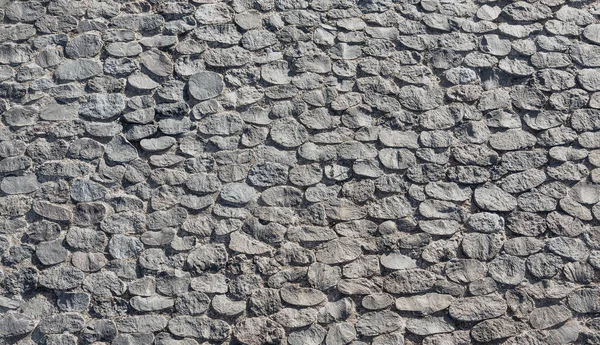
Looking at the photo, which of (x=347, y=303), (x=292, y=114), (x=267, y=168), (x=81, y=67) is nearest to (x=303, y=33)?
(x=292, y=114)

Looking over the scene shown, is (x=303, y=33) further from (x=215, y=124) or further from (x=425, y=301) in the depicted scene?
(x=425, y=301)

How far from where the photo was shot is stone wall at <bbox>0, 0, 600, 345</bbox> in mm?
5727

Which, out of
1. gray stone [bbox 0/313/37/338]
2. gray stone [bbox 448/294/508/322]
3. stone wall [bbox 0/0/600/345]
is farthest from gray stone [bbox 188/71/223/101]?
gray stone [bbox 448/294/508/322]

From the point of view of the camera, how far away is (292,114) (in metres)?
6.15

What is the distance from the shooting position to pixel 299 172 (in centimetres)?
600

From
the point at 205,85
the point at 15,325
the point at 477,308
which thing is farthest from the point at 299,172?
the point at 15,325

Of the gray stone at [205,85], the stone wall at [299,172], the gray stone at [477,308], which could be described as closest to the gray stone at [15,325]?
the stone wall at [299,172]

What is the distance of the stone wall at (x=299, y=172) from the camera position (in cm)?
573

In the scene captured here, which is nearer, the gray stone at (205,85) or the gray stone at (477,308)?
the gray stone at (477,308)

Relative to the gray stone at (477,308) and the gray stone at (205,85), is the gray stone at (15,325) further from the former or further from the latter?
the gray stone at (477,308)

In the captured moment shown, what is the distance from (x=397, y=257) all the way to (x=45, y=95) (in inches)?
97.9

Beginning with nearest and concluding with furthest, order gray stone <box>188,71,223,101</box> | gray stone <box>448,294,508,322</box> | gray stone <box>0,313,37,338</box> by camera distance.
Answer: gray stone <box>0,313,37,338</box>, gray stone <box>448,294,508,322</box>, gray stone <box>188,71,223,101</box>

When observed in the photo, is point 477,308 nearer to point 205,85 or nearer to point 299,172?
point 299,172

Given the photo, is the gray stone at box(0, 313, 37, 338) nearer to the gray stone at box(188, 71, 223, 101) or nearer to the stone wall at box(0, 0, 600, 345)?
the stone wall at box(0, 0, 600, 345)
